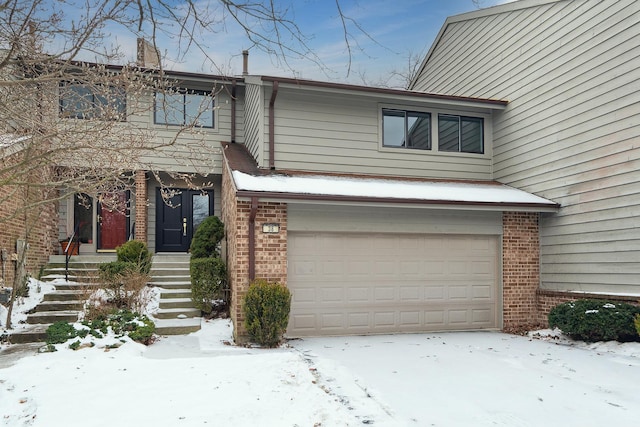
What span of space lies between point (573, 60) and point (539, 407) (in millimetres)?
7070

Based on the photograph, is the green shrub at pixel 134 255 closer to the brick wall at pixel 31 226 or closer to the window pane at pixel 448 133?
the brick wall at pixel 31 226

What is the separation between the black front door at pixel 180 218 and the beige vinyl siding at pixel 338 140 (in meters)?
4.08

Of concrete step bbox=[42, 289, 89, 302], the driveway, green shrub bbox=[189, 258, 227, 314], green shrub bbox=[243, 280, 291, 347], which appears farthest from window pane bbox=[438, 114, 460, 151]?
concrete step bbox=[42, 289, 89, 302]

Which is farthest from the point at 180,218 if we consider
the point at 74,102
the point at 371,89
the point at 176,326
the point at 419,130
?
the point at 74,102

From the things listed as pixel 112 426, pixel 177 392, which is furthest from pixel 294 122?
pixel 112 426

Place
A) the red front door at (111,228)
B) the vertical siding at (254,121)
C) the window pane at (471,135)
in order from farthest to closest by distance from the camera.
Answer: the red front door at (111,228) < the window pane at (471,135) < the vertical siding at (254,121)

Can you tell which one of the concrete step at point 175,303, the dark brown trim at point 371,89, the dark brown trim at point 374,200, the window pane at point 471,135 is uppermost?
the dark brown trim at point 371,89

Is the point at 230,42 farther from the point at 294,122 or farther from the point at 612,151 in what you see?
the point at 612,151

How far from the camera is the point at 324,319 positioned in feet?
29.3

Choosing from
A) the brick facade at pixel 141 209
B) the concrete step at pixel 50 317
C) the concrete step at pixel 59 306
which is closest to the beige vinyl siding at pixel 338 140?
the brick facade at pixel 141 209

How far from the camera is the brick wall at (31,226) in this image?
8836mm

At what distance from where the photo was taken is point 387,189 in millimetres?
9234

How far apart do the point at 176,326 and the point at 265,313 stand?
1950mm

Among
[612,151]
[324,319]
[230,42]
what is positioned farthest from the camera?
[324,319]
